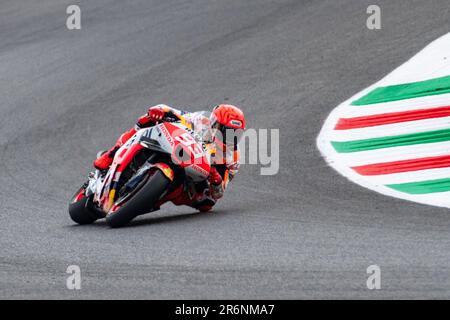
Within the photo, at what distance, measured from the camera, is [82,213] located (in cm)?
934

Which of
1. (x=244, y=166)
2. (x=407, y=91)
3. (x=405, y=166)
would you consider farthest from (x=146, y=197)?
Result: (x=407, y=91)

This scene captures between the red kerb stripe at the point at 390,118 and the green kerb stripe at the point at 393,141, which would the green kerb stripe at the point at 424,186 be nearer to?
the green kerb stripe at the point at 393,141

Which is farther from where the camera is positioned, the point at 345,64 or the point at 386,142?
the point at 345,64

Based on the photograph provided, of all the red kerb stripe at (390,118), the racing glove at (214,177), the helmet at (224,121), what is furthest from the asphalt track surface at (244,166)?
the helmet at (224,121)

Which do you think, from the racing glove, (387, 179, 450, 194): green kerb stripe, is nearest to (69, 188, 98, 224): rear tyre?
the racing glove

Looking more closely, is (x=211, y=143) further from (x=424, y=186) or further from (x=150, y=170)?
(x=424, y=186)

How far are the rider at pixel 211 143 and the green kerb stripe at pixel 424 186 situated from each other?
5.45ft

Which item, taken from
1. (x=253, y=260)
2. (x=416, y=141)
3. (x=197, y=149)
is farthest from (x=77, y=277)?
(x=416, y=141)

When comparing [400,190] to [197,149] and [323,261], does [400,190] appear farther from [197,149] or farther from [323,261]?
[323,261]

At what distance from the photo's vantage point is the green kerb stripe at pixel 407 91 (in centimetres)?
1229

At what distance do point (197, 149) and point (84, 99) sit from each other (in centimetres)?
710

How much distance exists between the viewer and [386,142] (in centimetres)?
1124

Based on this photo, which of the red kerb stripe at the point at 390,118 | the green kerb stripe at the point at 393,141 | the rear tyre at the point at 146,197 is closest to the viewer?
the rear tyre at the point at 146,197
